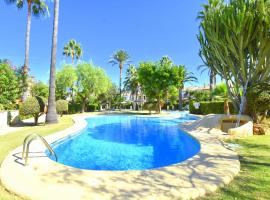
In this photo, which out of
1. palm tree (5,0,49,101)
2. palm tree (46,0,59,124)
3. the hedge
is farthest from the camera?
the hedge

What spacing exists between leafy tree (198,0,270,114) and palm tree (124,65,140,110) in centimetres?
3383

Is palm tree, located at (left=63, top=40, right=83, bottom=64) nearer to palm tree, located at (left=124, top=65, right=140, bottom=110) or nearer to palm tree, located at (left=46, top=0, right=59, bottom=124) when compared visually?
palm tree, located at (left=124, top=65, right=140, bottom=110)

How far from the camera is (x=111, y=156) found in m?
9.34

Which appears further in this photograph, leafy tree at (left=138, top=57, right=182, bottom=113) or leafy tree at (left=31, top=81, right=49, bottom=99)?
leafy tree at (left=31, top=81, right=49, bottom=99)

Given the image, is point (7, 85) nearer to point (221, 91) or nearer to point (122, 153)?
point (122, 153)

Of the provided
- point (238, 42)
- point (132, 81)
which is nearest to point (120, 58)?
point (132, 81)

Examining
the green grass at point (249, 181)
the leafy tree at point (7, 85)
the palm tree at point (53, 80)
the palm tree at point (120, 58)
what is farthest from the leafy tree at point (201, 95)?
the green grass at point (249, 181)

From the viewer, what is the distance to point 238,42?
1313 cm

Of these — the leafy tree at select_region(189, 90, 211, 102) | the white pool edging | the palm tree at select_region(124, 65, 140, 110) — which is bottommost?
the white pool edging

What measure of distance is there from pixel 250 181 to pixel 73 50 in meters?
52.7

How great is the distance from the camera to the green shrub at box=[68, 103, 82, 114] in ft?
124

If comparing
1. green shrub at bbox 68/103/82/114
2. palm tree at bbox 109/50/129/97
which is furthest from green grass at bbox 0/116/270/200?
palm tree at bbox 109/50/129/97

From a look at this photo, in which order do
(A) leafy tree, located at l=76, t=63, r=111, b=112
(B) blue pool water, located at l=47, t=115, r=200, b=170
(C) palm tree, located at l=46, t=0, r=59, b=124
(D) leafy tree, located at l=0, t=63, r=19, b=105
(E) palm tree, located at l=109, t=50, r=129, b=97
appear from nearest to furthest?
(B) blue pool water, located at l=47, t=115, r=200, b=170, (D) leafy tree, located at l=0, t=63, r=19, b=105, (C) palm tree, located at l=46, t=0, r=59, b=124, (A) leafy tree, located at l=76, t=63, r=111, b=112, (E) palm tree, located at l=109, t=50, r=129, b=97

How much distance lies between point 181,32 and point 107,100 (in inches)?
1120
